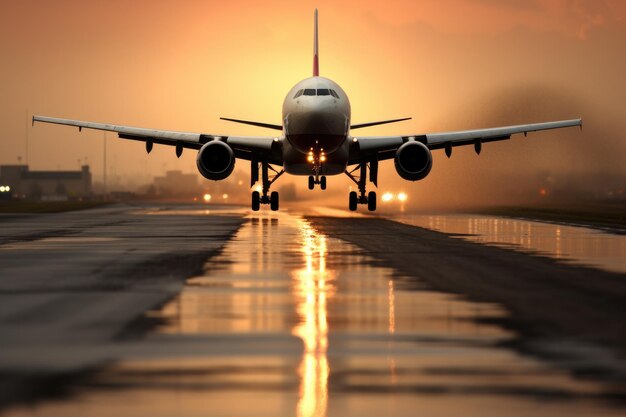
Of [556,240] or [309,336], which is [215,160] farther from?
[309,336]

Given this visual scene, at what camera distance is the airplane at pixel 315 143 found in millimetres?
48438

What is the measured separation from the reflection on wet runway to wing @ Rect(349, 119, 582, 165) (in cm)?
761

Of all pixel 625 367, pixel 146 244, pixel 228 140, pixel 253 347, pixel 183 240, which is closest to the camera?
pixel 625 367

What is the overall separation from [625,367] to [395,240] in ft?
75.0

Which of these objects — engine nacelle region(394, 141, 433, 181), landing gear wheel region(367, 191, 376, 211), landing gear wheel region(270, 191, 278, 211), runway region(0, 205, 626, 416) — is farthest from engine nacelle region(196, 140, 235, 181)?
runway region(0, 205, 626, 416)

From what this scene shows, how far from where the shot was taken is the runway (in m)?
9.23

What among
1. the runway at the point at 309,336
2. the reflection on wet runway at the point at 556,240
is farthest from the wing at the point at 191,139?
the runway at the point at 309,336

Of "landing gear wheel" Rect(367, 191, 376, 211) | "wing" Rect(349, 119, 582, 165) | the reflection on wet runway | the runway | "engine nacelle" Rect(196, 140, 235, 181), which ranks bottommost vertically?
the runway

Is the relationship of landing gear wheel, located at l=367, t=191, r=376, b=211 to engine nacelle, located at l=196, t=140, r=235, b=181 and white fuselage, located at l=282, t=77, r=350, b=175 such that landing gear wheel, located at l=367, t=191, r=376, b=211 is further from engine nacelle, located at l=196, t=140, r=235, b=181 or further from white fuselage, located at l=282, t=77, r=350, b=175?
engine nacelle, located at l=196, t=140, r=235, b=181

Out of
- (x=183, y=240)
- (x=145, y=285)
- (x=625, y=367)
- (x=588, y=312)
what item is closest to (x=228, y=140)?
(x=183, y=240)

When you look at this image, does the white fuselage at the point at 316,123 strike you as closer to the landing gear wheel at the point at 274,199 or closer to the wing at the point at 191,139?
the wing at the point at 191,139

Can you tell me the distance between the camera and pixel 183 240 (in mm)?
33438

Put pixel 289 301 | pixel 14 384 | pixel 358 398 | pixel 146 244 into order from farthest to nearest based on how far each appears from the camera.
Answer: pixel 146 244
pixel 289 301
pixel 14 384
pixel 358 398

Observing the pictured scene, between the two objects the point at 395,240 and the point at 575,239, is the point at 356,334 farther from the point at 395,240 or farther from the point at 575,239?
the point at 575,239
